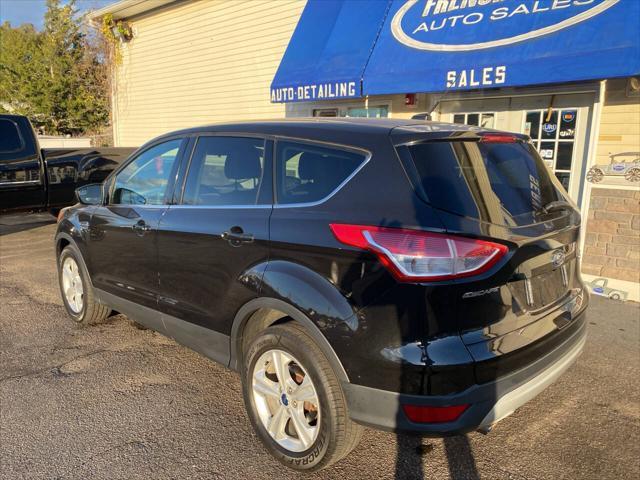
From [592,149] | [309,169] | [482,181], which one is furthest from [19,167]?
[592,149]

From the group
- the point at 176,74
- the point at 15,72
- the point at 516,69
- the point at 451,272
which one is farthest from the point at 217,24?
the point at 15,72

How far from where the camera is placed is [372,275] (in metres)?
2.25

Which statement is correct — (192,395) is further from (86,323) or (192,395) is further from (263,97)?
(263,97)

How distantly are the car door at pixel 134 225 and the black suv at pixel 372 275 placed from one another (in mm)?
272

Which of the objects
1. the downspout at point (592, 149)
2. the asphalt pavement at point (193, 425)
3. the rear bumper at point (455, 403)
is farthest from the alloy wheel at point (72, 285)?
the downspout at point (592, 149)

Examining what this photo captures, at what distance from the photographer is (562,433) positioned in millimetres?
3088

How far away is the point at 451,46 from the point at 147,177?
4.49m

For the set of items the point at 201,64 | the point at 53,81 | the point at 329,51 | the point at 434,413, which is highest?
the point at 53,81

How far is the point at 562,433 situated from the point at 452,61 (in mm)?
4808

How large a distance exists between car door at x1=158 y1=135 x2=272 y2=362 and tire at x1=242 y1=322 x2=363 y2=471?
30cm

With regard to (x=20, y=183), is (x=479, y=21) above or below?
above

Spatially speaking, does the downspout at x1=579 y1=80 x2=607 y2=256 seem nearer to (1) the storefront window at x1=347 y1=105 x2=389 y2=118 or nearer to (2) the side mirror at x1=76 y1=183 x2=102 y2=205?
(1) the storefront window at x1=347 y1=105 x2=389 y2=118

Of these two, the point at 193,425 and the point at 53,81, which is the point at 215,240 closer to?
the point at 193,425

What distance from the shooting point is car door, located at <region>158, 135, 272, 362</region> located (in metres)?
2.84
